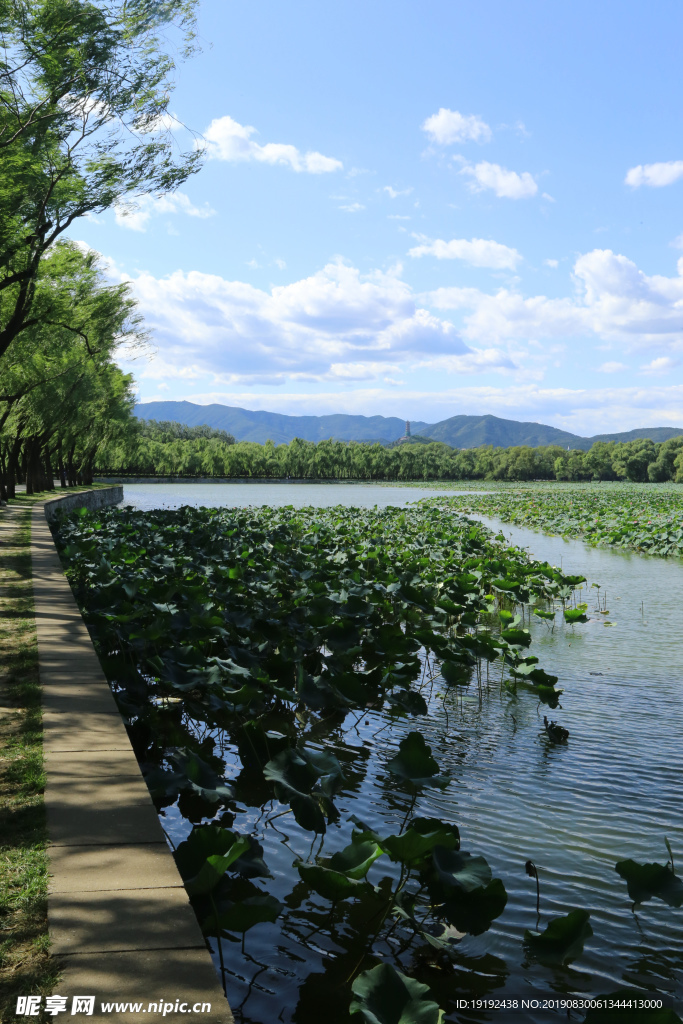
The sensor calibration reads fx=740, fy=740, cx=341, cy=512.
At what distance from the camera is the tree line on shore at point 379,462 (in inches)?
3625

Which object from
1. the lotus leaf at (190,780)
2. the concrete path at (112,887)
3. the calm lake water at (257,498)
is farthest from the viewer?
the calm lake water at (257,498)

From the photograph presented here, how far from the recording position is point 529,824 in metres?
4.23

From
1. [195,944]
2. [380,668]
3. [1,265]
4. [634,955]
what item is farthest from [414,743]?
[1,265]

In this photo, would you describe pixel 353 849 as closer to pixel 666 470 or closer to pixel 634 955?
pixel 634 955

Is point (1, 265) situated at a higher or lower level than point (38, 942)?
higher

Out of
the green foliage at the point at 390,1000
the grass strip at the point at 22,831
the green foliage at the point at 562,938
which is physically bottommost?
the green foliage at the point at 562,938

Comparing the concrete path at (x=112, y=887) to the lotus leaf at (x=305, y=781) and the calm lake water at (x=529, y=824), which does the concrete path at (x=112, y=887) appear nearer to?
the lotus leaf at (x=305, y=781)

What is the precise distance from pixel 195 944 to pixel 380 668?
11.6ft

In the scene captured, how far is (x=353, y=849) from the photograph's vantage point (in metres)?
2.72

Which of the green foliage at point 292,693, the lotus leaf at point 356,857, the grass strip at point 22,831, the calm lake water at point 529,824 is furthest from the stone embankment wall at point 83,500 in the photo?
the lotus leaf at point 356,857

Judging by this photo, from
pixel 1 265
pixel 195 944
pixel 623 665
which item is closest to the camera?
pixel 195 944

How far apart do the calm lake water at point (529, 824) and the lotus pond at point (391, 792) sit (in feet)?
0.04

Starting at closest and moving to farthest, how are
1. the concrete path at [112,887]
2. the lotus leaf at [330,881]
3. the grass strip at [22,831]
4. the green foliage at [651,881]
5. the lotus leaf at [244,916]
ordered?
the concrete path at [112,887] < the grass strip at [22,831] < the lotus leaf at [244,916] < the lotus leaf at [330,881] < the green foliage at [651,881]

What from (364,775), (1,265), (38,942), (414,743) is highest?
(1,265)
